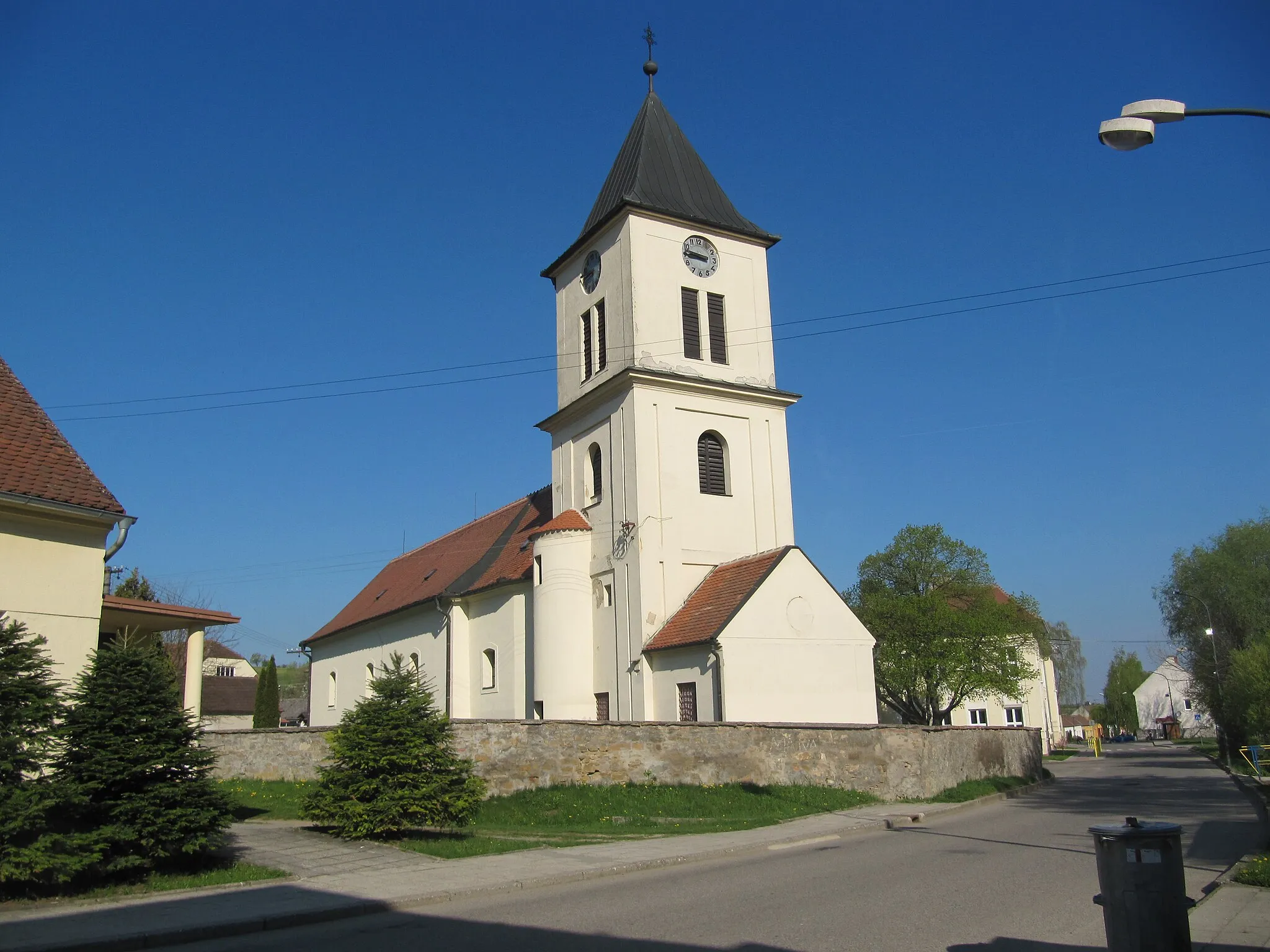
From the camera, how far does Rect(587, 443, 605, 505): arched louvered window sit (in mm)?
29031

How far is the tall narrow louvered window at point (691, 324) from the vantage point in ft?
95.6

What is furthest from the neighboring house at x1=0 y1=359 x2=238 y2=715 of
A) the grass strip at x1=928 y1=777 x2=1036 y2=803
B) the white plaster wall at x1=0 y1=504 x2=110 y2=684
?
the grass strip at x1=928 y1=777 x2=1036 y2=803

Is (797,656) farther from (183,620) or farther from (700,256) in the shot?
(183,620)

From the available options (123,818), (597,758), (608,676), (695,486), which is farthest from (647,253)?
(123,818)

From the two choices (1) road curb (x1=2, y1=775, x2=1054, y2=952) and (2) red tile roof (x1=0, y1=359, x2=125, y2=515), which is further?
(2) red tile roof (x1=0, y1=359, x2=125, y2=515)

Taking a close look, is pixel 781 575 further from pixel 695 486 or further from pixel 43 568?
pixel 43 568

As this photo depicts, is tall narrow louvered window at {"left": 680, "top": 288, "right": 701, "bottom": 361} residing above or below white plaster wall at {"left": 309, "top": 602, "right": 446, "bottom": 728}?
above

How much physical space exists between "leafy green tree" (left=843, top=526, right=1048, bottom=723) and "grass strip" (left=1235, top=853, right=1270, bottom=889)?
33034mm

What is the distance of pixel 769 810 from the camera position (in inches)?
758

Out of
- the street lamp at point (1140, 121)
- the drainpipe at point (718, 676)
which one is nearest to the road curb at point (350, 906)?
the drainpipe at point (718, 676)

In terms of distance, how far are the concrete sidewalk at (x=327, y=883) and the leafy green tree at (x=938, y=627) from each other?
27936 millimetres

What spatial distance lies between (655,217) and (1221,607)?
36342mm

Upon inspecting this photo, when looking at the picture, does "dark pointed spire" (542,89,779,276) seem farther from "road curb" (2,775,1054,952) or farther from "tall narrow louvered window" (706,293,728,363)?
"road curb" (2,775,1054,952)

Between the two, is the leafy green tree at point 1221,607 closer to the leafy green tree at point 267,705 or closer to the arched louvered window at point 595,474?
the arched louvered window at point 595,474
